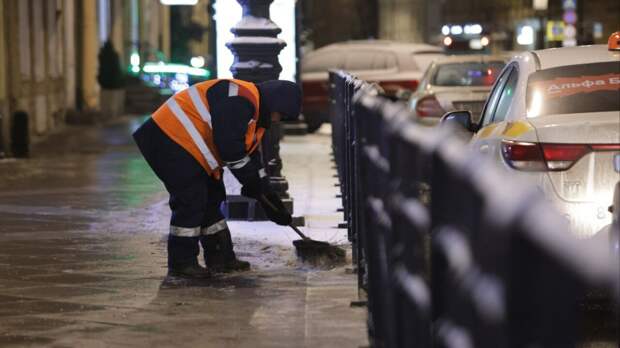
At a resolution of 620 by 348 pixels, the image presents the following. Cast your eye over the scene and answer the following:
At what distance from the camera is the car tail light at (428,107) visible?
19.0 m

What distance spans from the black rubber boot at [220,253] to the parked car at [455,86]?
9.04 metres

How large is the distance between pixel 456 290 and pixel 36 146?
787 inches

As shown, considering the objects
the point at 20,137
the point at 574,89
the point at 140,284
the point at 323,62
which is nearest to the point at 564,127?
the point at 574,89

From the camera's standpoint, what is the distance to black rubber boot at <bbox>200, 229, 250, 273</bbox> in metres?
9.62

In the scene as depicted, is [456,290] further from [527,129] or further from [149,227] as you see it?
[149,227]

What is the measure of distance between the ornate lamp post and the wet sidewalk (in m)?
0.58

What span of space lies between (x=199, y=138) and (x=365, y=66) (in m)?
19.2

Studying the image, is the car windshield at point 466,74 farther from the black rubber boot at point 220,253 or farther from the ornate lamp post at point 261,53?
the black rubber boot at point 220,253

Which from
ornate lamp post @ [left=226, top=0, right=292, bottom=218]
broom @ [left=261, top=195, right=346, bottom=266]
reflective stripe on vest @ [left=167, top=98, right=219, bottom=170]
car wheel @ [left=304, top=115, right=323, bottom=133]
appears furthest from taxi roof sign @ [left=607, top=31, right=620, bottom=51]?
car wheel @ [left=304, top=115, right=323, bottom=133]

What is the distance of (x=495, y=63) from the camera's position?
2062cm

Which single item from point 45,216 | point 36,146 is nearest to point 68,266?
point 45,216

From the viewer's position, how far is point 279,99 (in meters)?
9.13

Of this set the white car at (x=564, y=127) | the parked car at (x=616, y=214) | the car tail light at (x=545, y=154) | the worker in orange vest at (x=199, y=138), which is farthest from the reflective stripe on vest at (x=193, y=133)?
the parked car at (x=616, y=214)

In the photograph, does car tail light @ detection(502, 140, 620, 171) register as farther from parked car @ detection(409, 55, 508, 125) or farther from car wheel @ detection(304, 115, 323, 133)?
car wheel @ detection(304, 115, 323, 133)
